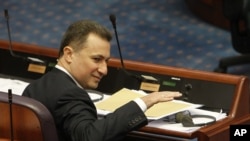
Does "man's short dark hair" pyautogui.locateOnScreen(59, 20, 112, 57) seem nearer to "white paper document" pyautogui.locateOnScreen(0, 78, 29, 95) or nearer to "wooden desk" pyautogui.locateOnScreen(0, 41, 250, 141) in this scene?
"wooden desk" pyautogui.locateOnScreen(0, 41, 250, 141)

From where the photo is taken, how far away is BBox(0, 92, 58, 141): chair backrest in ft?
6.46

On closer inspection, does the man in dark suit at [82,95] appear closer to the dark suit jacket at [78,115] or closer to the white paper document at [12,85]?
the dark suit jacket at [78,115]

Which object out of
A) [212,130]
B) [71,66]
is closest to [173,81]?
[212,130]

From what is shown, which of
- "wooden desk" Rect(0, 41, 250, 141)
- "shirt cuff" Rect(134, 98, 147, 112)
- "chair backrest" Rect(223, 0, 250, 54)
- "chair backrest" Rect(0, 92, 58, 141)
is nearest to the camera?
"chair backrest" Rect(0, 92, 58, 141)

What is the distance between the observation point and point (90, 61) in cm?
223

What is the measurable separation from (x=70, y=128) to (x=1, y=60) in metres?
1.21

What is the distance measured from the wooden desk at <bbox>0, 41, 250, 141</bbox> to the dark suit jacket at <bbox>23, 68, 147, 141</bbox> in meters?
0.31

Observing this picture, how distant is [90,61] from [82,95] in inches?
6.2

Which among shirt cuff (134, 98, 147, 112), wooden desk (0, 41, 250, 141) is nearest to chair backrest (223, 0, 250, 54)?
wooden desk (0, 41, 250, 141)

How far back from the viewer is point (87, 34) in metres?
2.24

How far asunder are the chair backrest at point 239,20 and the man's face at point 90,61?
79.2 inches

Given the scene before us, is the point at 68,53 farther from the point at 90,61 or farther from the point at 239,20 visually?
the point at 239,20

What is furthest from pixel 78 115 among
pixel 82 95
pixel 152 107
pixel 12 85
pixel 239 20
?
pixel 239 20

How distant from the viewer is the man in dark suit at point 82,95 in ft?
6.70
